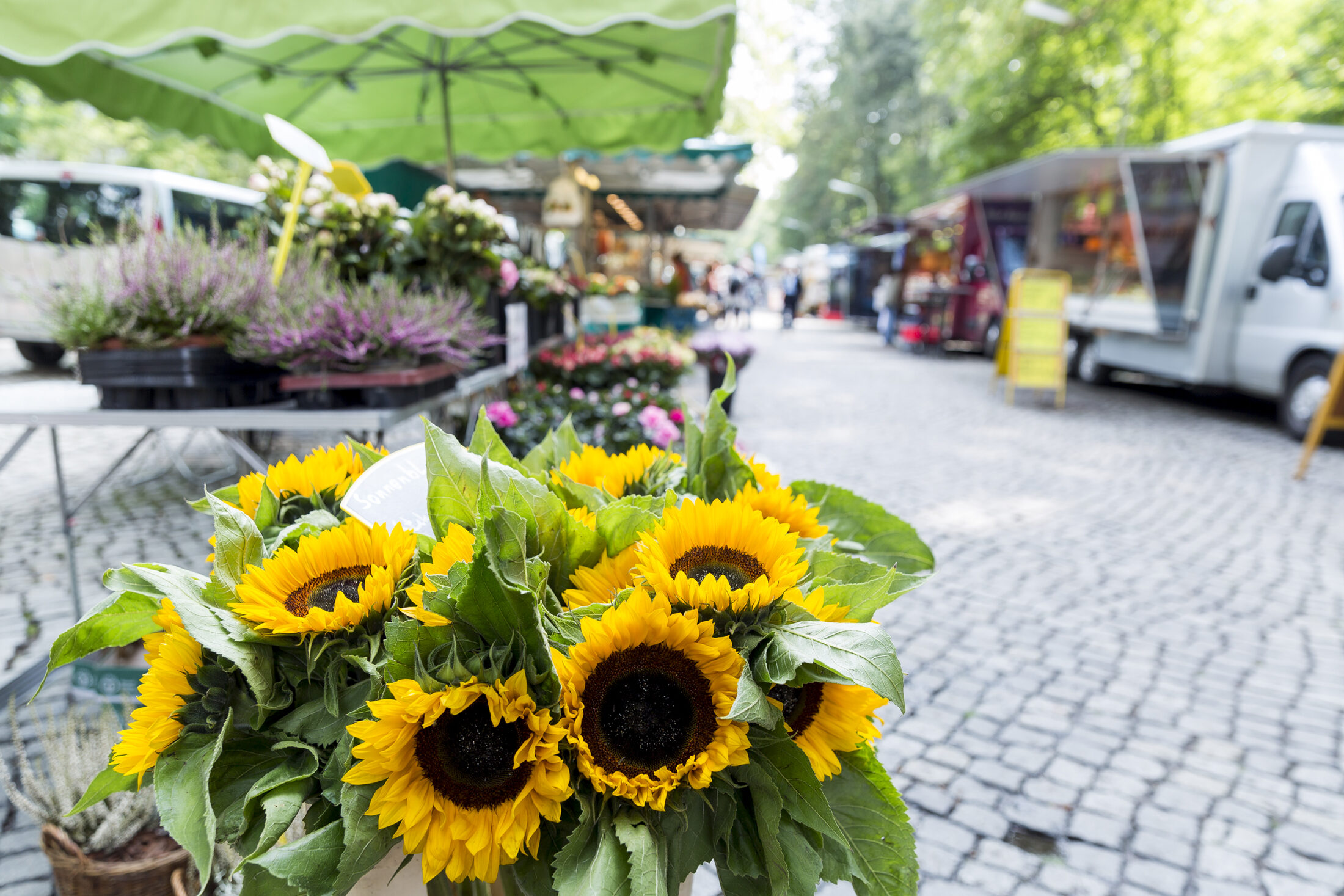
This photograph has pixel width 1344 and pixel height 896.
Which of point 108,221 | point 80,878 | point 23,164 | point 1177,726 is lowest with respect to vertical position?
point 1177,726

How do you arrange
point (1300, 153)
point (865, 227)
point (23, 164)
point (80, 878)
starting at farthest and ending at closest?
point (865, 227) → point (23, 164) → point (1300, 153) → point (80, 878)

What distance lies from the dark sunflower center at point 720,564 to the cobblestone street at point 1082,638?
185cm

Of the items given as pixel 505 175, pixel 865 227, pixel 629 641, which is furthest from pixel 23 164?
pixel 865 227

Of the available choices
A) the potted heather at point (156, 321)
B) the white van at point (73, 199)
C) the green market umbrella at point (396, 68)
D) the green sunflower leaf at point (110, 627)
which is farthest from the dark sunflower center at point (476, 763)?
the white van at point (73, 199)

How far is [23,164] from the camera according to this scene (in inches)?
377

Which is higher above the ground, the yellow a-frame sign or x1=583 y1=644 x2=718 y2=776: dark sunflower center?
x1=583 y1=644 x2=718 y2=776: dark sunflower center

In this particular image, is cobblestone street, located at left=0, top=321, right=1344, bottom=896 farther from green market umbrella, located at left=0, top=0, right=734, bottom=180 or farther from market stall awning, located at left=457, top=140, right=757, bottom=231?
market stall awning, located at left=457, top=140, right=757, bottom=231

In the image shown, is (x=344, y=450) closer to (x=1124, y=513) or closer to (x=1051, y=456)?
(x=1124, y=513)

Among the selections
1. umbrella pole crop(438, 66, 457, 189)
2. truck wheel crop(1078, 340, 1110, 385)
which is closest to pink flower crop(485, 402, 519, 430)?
umbrella pole crop(438, 66, 457, 189)

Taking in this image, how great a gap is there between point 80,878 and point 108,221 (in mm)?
10437

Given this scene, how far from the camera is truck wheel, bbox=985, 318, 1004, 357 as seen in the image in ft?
53.1

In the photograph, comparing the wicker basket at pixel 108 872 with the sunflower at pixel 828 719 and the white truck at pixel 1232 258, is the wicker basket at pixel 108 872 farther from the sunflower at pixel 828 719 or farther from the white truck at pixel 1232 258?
the white truck at pixel 1232 258

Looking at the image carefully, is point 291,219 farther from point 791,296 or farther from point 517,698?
point 791,296

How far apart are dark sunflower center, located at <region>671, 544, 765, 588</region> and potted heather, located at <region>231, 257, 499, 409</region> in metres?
1.98
